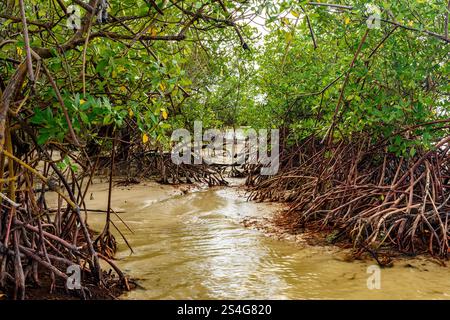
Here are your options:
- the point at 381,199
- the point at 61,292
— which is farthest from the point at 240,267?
the point at 381,199

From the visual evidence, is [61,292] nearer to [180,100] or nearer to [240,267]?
[240,267]

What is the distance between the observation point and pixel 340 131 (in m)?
5.03

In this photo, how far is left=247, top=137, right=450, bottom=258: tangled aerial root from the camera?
3914 millimetres

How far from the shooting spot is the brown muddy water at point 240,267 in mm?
3070

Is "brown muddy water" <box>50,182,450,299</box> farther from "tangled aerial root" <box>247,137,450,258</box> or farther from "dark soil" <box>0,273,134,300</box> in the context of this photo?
"tangled aerial root" <box>247,137,450,258</box>

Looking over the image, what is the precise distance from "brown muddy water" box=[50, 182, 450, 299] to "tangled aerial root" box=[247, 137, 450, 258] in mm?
270

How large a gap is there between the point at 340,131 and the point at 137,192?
3642 millimetres

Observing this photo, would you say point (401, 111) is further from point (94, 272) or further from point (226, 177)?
point (226, 177)

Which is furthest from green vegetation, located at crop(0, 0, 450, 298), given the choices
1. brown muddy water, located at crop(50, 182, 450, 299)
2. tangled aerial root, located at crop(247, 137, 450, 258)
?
brown muddy water, located at crop(50, 182, 450, 299)

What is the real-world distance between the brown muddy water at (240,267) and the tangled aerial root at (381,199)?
0.27 meters

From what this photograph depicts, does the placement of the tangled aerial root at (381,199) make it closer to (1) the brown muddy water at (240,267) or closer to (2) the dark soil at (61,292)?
(1) the brown muddy water at (240,267)
